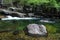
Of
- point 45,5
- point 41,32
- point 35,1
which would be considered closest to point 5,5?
point 35,1

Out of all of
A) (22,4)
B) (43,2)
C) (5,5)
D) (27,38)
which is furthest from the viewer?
(5,5)

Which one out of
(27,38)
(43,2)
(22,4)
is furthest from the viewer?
(22,4)

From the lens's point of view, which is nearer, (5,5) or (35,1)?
(35,1)

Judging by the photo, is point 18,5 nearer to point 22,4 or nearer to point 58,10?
point 22,4

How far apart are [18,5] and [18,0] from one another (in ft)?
3.29

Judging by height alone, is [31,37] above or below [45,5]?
above

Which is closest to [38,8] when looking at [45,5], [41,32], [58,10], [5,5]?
[45,5]

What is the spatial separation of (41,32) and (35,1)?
70.5 ft

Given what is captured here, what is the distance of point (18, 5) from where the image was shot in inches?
1436

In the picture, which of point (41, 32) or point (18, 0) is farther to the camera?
point (18, 0)

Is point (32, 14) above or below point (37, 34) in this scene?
below

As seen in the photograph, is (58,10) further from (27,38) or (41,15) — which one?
(27,38)

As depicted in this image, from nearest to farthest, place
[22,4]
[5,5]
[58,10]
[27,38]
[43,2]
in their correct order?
1. [27,38]
2. [58,10]
3. [43,2]
4. [22,4]
5. [5,5]

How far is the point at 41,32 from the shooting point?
39.4 feet
